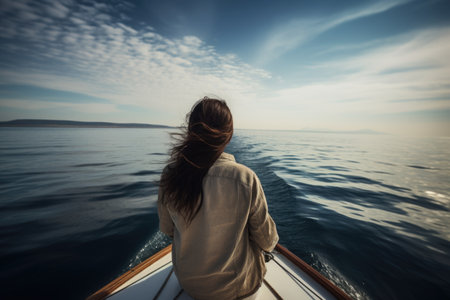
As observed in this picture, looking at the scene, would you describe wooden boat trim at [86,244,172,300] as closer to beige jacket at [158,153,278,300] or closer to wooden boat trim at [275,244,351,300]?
beige jacket at [158,153,278,300]

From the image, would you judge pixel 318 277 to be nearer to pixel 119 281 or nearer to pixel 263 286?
pixel 263 286

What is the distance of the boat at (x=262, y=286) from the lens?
2.16 metres

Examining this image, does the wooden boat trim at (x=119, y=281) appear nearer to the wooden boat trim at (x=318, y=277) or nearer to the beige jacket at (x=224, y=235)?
the beige jacket at (x=224, y=235)

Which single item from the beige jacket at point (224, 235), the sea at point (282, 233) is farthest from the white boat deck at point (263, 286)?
the sea at point (282, 233)

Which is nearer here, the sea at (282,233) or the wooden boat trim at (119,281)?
the wooden boat trim at (119,281)

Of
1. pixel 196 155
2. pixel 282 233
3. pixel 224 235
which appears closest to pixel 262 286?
pixel 224 235

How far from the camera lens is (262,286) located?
89.9 inches

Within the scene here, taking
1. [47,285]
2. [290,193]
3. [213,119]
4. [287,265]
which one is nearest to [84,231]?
[47,285]

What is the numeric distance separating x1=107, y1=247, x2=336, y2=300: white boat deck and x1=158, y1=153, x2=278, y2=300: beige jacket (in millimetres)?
960

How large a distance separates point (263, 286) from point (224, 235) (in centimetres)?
161

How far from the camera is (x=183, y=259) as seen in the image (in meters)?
1.42

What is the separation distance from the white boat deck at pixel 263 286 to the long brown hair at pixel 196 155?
156cm

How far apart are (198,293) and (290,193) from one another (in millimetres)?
6646

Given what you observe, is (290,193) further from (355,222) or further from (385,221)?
(385,221)
